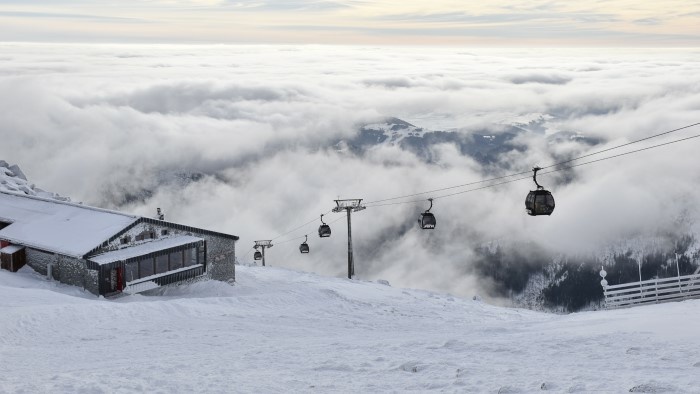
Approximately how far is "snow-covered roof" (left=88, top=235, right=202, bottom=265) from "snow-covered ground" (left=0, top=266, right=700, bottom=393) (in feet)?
30.0

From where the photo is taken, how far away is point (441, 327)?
2378cm

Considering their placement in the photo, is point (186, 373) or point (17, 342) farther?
point (17, 342)

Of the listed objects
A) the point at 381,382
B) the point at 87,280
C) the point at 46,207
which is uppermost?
the point at 46,207

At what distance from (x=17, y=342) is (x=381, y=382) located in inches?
420

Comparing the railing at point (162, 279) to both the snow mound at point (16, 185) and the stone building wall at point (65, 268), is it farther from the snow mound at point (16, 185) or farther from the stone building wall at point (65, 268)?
the snow mound at point (16, 185)

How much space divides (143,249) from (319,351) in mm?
23696

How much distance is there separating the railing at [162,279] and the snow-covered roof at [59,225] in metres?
2.79

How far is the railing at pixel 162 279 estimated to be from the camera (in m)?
36.2

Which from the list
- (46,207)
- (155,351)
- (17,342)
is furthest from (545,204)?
(46,207)

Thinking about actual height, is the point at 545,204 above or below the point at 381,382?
above

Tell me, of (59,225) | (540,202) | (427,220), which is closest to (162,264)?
(59,225)

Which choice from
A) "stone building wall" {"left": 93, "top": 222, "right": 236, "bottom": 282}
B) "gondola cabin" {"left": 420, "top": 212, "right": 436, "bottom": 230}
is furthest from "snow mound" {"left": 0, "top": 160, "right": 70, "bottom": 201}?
"gondola cabin" {"left": 420, "top": 212, "right": 436, "bottom": 230}

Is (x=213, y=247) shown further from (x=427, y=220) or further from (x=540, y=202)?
(x=540, y=202)

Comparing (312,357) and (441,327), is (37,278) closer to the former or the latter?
(441,327)
